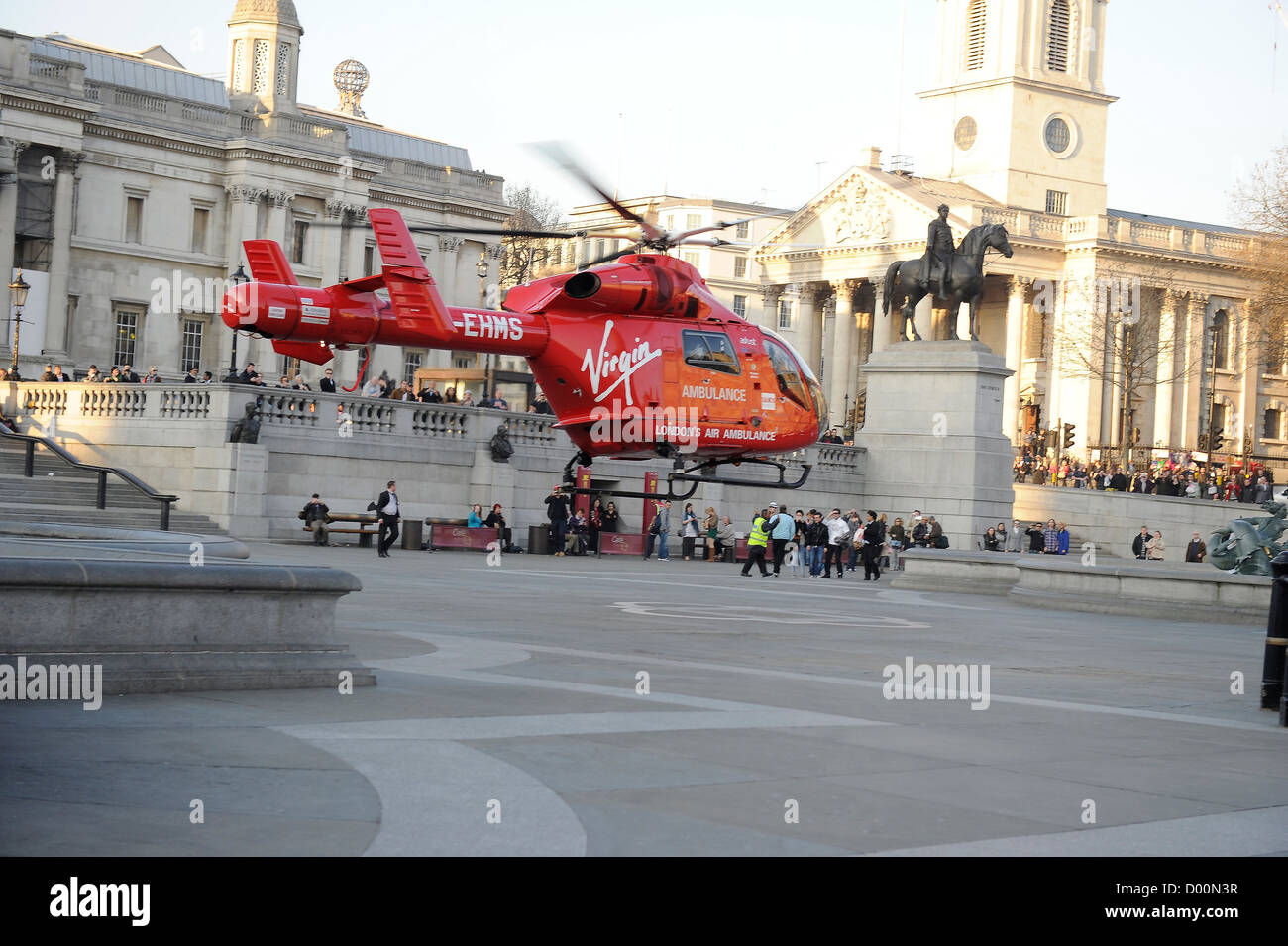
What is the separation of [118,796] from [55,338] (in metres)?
70.2

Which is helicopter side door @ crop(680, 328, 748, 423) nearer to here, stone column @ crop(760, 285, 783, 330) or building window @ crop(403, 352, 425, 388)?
building window @ crop(403, 352, 425, 388)

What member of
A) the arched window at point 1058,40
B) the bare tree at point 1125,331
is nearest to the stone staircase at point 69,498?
the bare tree at point 1125,331

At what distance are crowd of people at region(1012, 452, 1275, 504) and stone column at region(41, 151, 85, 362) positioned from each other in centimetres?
4141

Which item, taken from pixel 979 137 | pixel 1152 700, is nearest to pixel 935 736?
pixel 1152 700

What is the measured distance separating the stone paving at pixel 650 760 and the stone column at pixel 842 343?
9370 centimetres

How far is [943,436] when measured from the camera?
50.4 m

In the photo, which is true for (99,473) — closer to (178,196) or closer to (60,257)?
(60,257)

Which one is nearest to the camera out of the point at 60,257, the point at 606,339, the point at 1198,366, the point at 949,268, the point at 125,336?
the point at 606,339

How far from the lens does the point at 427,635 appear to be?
15727 mm

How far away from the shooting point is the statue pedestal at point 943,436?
49.6m

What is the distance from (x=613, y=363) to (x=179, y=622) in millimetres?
14789

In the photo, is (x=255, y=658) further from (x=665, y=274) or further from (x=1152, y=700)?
(x=665, y=274)

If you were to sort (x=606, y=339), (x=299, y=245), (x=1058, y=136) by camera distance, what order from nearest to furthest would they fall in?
(x=606, y=339) < (x=299, y=245) < (x=1058, y=136)

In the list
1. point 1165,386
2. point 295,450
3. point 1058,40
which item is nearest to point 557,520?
point 295,450
